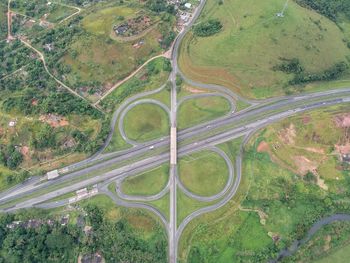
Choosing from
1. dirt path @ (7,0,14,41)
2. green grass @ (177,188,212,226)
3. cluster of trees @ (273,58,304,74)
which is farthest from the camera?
dirt path @ (7,0,14,41)

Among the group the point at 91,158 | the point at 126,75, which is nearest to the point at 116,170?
the point at 91,158

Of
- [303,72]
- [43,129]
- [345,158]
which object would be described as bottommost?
[43,129]

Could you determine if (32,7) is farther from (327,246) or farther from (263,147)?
(327,246)

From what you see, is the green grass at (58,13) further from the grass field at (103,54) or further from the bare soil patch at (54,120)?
the bare soil patch at (54,120)

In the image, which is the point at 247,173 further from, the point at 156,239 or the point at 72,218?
the point at 72,218

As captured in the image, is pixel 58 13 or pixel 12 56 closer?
pixel 12 56

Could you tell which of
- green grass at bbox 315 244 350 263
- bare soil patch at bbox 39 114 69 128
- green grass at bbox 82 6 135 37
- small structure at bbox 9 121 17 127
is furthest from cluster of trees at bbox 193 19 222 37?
green grass at bbox 315 244 350 263

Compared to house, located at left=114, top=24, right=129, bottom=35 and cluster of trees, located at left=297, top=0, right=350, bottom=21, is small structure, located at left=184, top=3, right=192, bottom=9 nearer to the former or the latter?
house, located at left=114, top=24, right=129, bottom=35

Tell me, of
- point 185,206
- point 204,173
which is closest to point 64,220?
point 185,206
